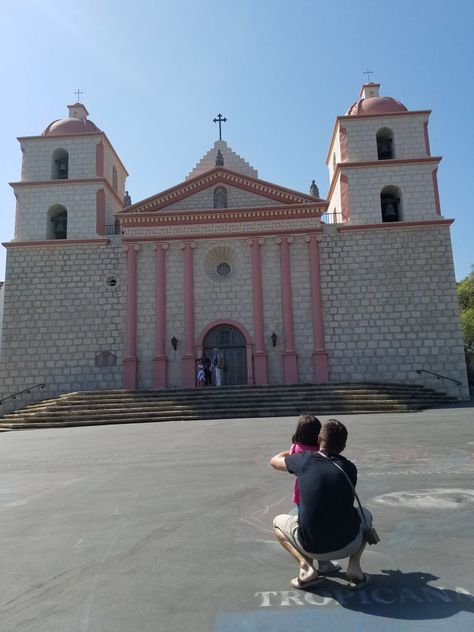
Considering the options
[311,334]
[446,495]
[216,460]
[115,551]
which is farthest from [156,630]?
[311,334]

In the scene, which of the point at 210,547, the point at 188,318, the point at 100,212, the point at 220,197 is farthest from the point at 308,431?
the point at 100,212

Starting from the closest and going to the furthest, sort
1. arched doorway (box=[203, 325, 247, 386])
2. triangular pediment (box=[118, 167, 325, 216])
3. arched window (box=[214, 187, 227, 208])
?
arched doorway (box=[203, 325, 247, 386]) < triangular pediment (box=[118, 167, 325, 216]) < arched window (box=[214, 187, 227, 208])

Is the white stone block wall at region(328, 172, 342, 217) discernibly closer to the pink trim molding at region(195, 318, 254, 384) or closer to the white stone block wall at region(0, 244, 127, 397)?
the pink trim molding at region(195, 318, 254, 384)

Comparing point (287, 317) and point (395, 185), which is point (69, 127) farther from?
point (395, 185)

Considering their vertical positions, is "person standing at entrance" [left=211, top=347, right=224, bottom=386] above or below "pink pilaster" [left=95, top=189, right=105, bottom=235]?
below

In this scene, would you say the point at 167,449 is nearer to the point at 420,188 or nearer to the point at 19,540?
the point at 19,540

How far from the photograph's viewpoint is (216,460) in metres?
8.70

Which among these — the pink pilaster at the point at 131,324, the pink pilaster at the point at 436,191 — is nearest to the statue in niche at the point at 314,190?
the pink pilaster at the point at 436,191

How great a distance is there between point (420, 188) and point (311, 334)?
27.6 ft

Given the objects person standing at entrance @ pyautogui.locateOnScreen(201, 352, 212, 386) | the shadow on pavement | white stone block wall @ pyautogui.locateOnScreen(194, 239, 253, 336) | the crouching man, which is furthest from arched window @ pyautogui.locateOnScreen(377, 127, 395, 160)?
the shadow on pavement

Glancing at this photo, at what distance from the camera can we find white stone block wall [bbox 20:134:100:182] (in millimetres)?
25375

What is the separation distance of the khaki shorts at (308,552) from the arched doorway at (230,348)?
19.3 m

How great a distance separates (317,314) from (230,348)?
404 cm

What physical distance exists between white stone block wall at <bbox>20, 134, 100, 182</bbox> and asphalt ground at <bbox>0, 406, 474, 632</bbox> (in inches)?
750
